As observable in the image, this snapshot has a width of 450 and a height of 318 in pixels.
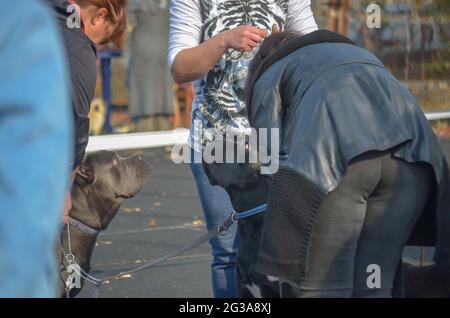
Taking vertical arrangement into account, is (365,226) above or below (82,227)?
above

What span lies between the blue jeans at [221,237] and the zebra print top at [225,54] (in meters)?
0.19

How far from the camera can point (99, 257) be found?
7.42 meters

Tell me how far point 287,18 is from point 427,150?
4.61 feet

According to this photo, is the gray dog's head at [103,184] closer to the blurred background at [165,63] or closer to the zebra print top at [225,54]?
the zebra print top at [225,54]

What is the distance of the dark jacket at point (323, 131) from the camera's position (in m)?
3.09

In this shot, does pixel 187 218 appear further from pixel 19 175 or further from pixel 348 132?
pixel 19 175

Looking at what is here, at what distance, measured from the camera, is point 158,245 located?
7.88m

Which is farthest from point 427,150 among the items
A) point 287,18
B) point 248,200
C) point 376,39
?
point 376,39

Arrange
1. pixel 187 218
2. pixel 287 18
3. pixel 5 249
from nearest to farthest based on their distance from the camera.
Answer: pixel 5 249, pixel 287 18, pixel 187 218

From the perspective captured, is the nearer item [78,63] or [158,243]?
[78,63]

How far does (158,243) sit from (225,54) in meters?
3.87

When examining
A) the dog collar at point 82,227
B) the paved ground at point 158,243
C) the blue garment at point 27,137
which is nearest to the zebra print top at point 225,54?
the dog collar at point 82,227

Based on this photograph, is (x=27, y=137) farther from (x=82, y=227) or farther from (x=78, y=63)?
(x=82, y=227)

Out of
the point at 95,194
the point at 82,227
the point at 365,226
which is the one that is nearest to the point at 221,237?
the point at 82,227
